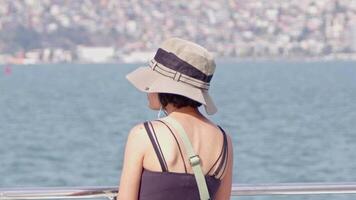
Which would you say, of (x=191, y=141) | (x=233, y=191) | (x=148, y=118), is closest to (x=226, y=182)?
(x=191, y=141)

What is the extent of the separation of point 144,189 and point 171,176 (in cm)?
9

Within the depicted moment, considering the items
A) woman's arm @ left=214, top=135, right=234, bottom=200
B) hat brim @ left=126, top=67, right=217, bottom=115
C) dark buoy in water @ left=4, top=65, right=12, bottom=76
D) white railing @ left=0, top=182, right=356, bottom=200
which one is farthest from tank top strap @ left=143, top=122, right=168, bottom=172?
dark buoy in water @ left=4, top=65, right=12, bottom=76

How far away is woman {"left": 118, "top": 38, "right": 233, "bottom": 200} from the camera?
363cm

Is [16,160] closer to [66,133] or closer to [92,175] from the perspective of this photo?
[92,175]

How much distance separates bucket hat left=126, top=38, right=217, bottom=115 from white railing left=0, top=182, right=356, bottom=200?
655 millimetres

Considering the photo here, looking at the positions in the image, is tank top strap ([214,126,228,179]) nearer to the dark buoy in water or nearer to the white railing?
the white railing

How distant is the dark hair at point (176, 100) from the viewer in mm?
3729

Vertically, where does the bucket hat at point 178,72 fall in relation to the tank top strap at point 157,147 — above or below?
above

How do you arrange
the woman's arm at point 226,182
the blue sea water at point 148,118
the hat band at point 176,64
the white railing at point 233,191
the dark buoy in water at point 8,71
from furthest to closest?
the dark buoy in water at point 8,71 < the blue sea water at point 148,118 < the white railing at point 233,191 < the woman's arm at point 226,182 < the hat band at point 176,64

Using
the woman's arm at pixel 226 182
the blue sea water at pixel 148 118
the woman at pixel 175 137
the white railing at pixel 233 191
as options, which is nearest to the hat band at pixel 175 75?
the woman at pixel 175 137

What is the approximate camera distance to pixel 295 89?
70.8 m

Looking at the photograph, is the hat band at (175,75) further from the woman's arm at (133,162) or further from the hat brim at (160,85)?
the woman's arm at (133,162)

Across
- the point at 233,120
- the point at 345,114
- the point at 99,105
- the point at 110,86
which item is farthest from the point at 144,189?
the point at 110,86

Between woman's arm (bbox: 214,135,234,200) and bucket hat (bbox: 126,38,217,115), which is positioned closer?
bucket hat (bbox: 126,38,217,115)
